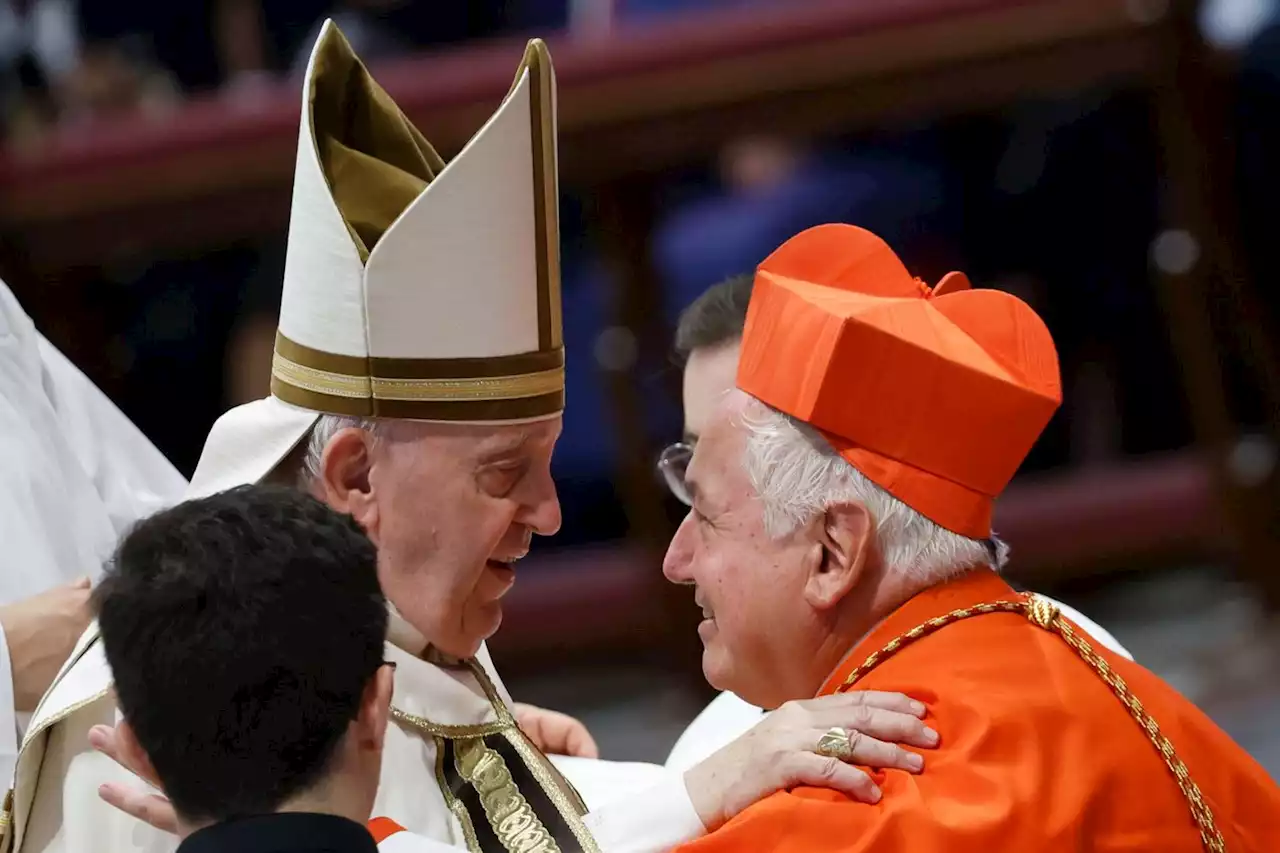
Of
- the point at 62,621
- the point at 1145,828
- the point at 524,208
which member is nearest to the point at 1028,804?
the point at 1145,828

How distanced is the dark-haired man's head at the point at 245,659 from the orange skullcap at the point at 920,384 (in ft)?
2.15

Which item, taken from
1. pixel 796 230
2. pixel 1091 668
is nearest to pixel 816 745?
pixel 1091 668

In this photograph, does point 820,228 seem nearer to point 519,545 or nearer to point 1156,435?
point 519,545

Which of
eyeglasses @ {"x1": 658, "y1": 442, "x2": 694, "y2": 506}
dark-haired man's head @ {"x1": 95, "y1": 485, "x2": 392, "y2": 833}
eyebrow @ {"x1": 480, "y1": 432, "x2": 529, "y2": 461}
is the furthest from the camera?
eyeglasses @ {"x1": 658, "y1": 442, "x2": 694, "y2": 506}

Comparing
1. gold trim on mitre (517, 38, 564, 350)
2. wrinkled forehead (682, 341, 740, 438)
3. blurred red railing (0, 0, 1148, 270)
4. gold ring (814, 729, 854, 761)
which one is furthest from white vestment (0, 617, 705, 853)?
blurred red railing (0, 0, 1148, 270)

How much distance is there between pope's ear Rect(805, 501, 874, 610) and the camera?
212 cm

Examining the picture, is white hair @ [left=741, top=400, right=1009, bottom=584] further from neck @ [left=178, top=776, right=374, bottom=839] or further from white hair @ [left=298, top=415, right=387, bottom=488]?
neck @ [left=178, top=776, right=374, bottom=839]

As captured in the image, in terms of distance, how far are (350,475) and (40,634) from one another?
1.70 ft

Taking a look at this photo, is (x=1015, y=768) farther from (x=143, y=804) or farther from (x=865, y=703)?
(x=143, y=804)

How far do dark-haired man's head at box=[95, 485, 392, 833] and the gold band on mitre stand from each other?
0.65 m

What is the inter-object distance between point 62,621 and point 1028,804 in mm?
1341

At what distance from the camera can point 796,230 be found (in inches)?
187

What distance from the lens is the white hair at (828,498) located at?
214cm

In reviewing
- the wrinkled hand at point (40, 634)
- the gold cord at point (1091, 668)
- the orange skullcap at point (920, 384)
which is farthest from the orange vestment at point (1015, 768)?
the wrinkled hand at point (40, 634)
